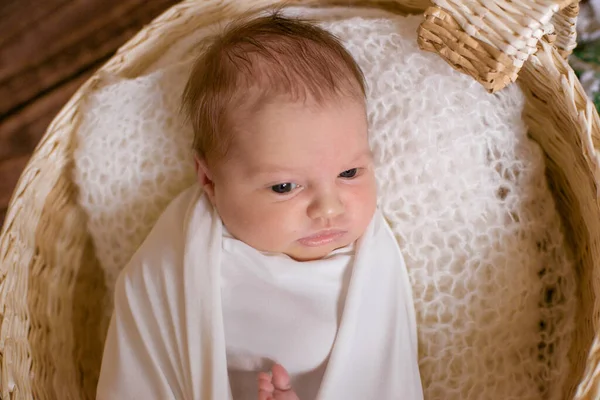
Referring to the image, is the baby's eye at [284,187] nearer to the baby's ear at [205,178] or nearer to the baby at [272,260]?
the baby at [272,260]

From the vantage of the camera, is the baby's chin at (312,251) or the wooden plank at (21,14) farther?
the wooden plank at (21,14)

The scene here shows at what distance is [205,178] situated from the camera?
109 cm

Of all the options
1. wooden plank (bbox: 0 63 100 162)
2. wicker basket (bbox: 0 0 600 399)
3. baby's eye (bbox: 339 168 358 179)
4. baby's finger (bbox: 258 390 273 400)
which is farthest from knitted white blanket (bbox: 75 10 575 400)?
wooden plank (bbox: 0 63 100 162)

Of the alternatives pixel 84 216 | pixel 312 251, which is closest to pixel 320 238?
pixel 312 251

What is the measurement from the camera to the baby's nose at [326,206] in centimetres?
95

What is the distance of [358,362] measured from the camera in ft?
3.33

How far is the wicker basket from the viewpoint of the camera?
0.92m

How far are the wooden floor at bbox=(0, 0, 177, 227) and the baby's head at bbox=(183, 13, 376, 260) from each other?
828 mm

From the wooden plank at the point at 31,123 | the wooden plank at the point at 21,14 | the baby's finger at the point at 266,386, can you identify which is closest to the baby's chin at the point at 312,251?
the baby's finger at the point at 266,386

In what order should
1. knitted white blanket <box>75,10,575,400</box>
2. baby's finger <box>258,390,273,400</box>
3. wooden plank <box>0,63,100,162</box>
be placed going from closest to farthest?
1. baby's finger <box>258,390,273,400</box>
2. knitted white blanket <box>75,10,575,400</box>
3. wooden plank <box>0,63,100,162</box>

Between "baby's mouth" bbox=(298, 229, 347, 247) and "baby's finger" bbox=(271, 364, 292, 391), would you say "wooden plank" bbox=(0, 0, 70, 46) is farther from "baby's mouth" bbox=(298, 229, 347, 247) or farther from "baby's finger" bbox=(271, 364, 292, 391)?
"baby's finger" bbox=(271, 364, 292, 391)

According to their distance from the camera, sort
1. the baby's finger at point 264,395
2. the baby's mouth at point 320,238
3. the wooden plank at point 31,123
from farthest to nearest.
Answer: the wooden plank at point 31,123 → the baby's mouth at point 320,238 → the baby's finger at point 264,395

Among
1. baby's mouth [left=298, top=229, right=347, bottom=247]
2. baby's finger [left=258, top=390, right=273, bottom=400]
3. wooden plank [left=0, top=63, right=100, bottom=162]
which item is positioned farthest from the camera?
wooden plank [left=0, top=63, right=100, bottom=162]

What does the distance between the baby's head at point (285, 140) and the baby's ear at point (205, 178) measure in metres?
0.03
